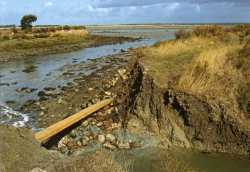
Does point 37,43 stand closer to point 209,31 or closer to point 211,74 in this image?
point 209,31

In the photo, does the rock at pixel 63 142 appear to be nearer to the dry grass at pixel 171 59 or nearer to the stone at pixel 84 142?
the stone at pixel 84 142

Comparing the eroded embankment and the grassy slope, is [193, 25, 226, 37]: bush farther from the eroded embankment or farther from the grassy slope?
the eroded embankment

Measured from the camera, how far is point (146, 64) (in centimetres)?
1853

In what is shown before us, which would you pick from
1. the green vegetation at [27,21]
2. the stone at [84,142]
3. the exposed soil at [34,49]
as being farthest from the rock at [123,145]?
the green vegetation at [27,21]

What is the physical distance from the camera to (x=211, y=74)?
16.2 m

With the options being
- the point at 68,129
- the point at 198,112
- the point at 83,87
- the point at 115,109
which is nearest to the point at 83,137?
the point at 68,129

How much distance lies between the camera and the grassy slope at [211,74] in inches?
597

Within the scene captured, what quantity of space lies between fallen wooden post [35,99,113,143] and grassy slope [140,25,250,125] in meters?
2.71

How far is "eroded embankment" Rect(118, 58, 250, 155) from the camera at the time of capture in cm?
1437

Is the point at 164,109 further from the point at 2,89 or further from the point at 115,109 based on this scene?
the point at 2,89

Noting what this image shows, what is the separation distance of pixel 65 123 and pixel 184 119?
469cm

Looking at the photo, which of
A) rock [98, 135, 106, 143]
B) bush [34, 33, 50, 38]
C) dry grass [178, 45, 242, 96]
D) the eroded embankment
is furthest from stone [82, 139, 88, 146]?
bush [34, 33, 50, 38]

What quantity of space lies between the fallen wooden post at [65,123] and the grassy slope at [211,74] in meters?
2.71

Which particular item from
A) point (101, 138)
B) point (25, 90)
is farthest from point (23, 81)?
point (101, 138)
